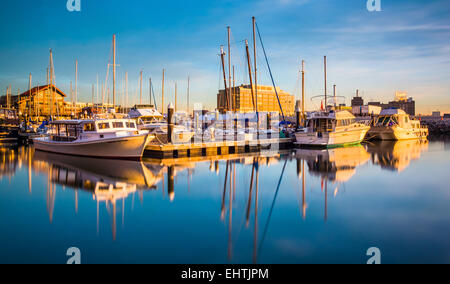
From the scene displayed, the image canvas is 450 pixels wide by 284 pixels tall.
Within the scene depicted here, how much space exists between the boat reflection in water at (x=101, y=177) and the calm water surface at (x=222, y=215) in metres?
0.06

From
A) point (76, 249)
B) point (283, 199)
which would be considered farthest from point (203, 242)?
point (283, 199)

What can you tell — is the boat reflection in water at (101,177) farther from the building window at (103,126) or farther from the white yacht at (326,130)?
the white yacht at (326,130)

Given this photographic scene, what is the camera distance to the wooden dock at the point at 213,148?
23703 mm

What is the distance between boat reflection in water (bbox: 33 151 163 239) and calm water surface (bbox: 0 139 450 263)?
6 centimetres

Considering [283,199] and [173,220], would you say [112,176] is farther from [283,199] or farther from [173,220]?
[283,199]

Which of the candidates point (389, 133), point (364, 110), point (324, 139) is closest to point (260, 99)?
point (364, 110)

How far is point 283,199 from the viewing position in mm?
12383

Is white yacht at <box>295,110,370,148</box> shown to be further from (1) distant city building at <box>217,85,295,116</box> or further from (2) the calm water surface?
(1) distant city building at <box>217,85,295,116</box>

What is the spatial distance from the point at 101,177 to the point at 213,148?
478 inches

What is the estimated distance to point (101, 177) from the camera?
16.2 metres

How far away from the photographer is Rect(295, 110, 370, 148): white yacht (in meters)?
31.5

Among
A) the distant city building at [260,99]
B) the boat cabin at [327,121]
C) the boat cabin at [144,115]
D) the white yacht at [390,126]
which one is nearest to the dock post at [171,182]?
the boat cabin at [144,115]

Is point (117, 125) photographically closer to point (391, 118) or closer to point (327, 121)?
point (327, 121)

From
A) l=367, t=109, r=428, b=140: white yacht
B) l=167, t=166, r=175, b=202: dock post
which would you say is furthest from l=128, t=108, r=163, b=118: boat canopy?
l=367, t=109, r=428, b=140: white yacht
